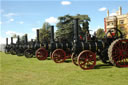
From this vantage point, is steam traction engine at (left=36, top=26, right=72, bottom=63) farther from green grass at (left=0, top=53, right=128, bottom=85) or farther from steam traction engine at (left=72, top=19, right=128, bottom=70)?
green grass at (left=0, top=53, right=128, bottom=85)

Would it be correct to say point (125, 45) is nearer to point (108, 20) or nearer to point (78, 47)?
point (78, 47)

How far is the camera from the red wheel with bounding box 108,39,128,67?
6.86m

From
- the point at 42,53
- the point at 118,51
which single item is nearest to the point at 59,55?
the point at 42,53

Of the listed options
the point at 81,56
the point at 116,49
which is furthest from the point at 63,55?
the point at 116,49

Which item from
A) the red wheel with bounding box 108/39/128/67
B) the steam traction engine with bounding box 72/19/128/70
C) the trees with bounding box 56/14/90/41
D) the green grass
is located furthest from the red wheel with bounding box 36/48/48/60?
the trees with bounding box 56/14/90/41

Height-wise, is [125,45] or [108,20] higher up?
[108,20]

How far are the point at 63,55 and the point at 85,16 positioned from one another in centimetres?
3108

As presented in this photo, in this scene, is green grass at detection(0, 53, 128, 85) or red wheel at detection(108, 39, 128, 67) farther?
red wheel at detection(108, 39, 128, 67)

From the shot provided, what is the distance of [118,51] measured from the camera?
7.08m

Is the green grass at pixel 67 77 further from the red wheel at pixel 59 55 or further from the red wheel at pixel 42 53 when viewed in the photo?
the red wheel at pixel 42 53

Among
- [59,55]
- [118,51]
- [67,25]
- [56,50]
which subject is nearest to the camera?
[118,51]

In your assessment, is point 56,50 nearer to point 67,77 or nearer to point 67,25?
point 67,77

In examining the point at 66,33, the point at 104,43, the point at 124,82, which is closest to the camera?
the point at 124,82

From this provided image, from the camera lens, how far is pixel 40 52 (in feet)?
39.1
